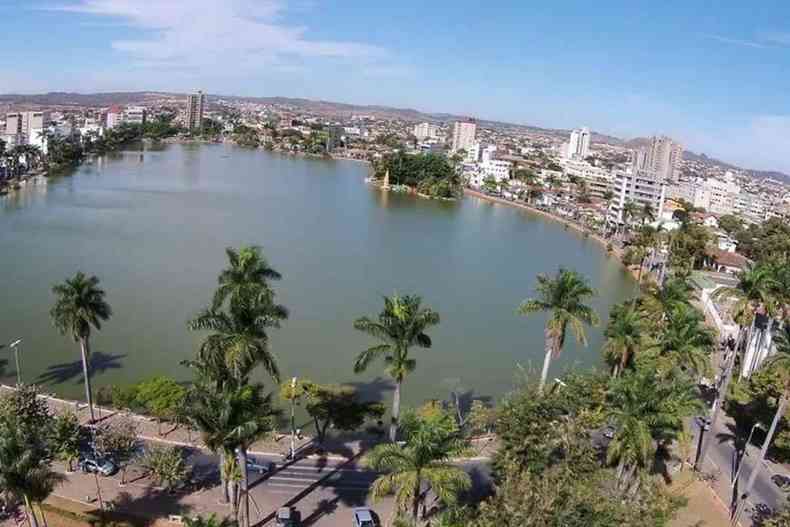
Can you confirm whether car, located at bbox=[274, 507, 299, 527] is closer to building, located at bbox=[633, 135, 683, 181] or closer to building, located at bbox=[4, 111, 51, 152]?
building, located at bbox=[4, 111, 51, 152]

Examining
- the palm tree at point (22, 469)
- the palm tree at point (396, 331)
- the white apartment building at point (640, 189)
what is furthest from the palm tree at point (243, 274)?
the white apartment building at point (640, 189)

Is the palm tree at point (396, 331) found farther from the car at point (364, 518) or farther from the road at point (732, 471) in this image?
the road at point (732, 471)

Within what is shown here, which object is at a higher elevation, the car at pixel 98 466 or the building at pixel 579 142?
the building at pixel 579 142

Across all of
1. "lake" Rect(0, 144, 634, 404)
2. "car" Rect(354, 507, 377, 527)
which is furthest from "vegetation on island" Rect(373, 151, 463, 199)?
"car" Rect(354, 507, 377, 527)

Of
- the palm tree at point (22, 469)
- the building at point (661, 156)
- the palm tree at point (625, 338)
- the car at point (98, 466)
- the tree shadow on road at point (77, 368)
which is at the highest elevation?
the building at point (661, 156)

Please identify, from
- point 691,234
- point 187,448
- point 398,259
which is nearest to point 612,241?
point 691,234
